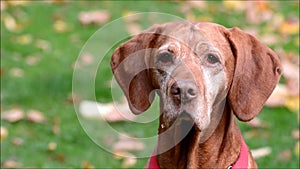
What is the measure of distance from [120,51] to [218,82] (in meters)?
0.70

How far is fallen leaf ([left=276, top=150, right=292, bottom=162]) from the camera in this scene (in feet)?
21.6

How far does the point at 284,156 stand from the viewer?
261 inches

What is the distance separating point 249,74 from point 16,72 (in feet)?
15.1

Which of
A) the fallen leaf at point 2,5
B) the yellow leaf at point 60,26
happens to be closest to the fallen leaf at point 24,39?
the yellow leaf at point 60,26

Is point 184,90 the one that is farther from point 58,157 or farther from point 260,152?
point 58,157

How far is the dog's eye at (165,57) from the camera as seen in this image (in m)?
4.44

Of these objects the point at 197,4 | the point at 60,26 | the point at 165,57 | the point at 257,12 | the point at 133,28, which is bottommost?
the point at 165,57

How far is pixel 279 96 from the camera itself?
7680 millimetres

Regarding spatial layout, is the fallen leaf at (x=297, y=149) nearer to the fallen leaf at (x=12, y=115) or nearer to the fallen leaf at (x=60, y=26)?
the fallen leaf at (x=12, y=115)

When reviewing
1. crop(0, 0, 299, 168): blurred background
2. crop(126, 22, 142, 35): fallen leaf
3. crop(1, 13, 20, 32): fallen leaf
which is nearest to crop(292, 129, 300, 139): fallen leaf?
crop(0, 0, 299, 168): blurred background

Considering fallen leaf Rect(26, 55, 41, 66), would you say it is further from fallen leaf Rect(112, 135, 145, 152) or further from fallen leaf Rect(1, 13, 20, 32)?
fallen leaf Rect(112, 135, 145, 152)

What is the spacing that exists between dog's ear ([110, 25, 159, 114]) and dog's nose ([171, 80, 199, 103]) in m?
0.54

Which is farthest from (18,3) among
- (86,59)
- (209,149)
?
(209,149)

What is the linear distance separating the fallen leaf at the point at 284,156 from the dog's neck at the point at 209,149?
1951 millimetres
